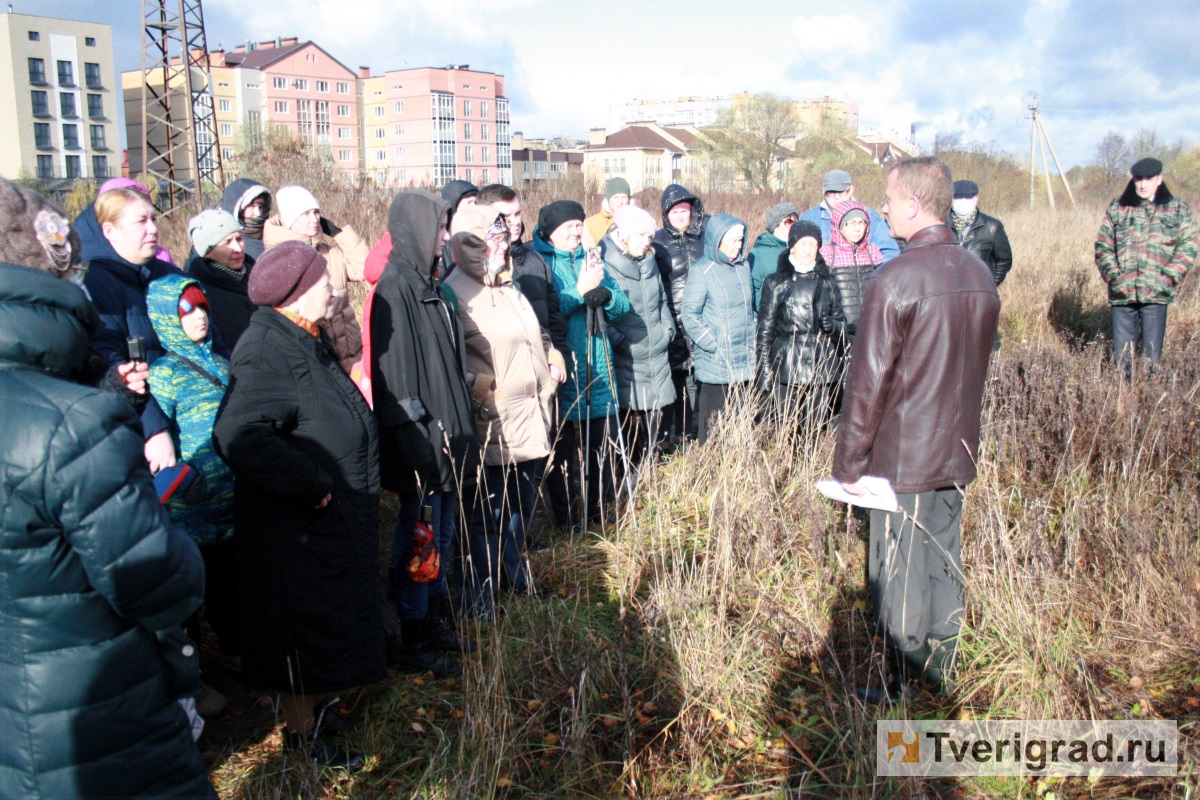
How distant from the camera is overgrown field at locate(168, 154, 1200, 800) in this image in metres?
2.79

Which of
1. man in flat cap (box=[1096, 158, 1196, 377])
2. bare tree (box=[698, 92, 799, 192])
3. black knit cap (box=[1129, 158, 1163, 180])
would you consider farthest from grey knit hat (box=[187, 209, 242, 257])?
bare tree (box=[698, 92, 799, 192])

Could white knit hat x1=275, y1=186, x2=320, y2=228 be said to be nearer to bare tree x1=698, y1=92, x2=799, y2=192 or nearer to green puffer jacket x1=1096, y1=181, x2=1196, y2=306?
green puffer jacket x1=1096, y1=181, x2=1196, y2=306

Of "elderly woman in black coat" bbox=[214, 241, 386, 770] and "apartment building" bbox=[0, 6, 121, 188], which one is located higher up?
"apartment building" bbox=[0, 6, 121, 188]

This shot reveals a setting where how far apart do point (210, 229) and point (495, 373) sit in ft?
4.55

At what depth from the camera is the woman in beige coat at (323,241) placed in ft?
12.7

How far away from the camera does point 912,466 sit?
3.03m

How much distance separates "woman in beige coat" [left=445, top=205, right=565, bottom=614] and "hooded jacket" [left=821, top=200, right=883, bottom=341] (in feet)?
7.85

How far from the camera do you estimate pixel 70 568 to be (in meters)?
1.60

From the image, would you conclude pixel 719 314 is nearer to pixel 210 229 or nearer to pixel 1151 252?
pixel 210 229

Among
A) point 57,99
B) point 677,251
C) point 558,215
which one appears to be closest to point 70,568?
point 558,215

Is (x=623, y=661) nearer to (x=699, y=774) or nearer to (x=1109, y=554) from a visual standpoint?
(x=699, y=774)

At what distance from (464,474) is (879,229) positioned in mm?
4266

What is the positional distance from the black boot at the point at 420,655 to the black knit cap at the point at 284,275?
4.97 feet

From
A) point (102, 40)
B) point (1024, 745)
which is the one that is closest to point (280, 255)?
point (1024, 745)
